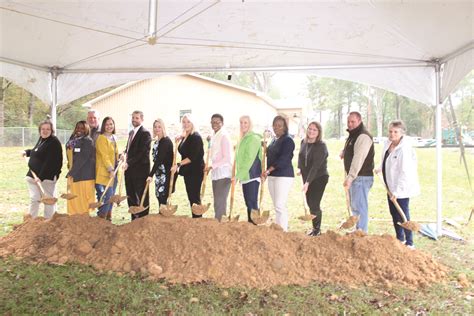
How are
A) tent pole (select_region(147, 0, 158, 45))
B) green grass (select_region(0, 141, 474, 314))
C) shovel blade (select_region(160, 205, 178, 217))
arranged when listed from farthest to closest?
shovel blade (select_region(160, 205, 178, 217)), tent pole (select_region(147, 0, 158, 45)), green grass (select_region(0, 141, 474, 314))

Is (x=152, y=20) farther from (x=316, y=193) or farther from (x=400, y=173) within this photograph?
(x=400, y=173)

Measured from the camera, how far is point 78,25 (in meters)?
4.18

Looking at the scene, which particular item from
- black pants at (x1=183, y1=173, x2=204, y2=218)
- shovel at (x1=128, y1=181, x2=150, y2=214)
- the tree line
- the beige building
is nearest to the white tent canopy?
black pants at (x1=183, y1=173, x2=204, y2=218)

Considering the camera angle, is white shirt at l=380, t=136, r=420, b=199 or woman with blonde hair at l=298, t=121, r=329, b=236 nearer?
white shirt at l=380, t=136, r=420, b=199

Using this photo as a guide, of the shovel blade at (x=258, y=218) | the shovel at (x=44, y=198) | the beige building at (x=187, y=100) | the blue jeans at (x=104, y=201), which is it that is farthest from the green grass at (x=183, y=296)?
the beige building at (x=187, y=100)

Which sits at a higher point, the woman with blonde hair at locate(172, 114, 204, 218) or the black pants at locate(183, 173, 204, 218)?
the woman with blonde hair at locate(172, 114, 204, 218)

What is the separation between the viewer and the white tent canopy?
12.2ft

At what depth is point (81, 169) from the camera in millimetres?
4910

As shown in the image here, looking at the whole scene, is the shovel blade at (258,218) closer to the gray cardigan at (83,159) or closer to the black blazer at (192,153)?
the black blazer at (192,153)

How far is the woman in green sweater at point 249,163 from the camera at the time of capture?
4.75 m

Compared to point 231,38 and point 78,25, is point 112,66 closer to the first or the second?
point 78,25

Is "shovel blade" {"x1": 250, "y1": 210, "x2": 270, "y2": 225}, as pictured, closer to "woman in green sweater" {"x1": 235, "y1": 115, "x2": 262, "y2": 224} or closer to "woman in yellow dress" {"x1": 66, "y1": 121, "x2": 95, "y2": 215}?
"woman in green sweater" {"x1": 235, "y1": 115, "x2": 262, "y2": 224}

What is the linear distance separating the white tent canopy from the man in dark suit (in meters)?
1.04

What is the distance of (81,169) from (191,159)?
1447mm
